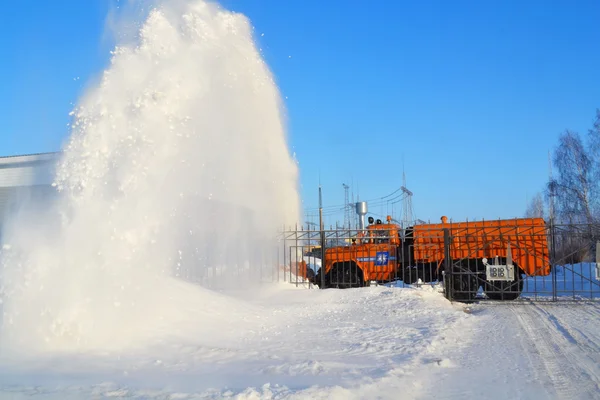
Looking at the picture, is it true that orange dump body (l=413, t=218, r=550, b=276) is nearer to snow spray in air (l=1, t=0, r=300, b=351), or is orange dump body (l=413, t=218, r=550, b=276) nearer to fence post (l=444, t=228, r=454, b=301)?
fence post (l=444, t=228, r=454, b=301)

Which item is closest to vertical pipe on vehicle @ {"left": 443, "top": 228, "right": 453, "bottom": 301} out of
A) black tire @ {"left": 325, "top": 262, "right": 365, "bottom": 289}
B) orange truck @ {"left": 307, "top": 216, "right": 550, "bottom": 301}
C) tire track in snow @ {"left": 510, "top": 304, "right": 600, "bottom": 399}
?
orange truck @ {"left": 307, "top": 216, "right": 550, "bottom": 301}

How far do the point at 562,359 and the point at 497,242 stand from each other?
27.7 feet

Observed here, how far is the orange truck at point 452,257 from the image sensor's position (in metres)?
15.5

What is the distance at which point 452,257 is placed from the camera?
1609 centimetres

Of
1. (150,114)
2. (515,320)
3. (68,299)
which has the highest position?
(150,114)

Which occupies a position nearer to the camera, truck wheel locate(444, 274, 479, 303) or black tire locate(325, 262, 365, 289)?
truck wheel locate(444, 274, 479, 303)

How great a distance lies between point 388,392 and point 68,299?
5303 millimetres

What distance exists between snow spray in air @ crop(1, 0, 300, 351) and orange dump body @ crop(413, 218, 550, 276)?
6696 millimetres

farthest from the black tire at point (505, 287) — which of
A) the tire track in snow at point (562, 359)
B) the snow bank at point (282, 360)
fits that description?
the snow bank at point (282, 360)

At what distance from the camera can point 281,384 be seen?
614 centimetres

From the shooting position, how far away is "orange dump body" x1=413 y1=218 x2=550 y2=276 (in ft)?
51.3

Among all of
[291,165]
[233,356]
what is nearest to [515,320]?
[233,356]

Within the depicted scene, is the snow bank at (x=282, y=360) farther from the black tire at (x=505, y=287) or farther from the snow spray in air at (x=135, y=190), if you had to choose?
the black tire at (x=505, y=287)

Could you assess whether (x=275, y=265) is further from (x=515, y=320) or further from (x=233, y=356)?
(x=233, y=356)
